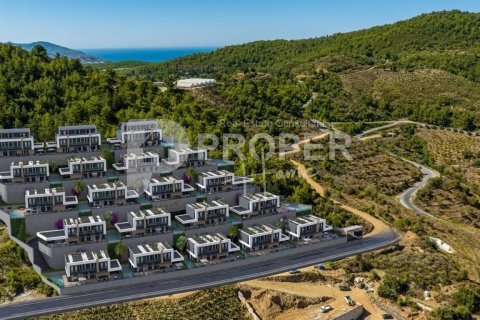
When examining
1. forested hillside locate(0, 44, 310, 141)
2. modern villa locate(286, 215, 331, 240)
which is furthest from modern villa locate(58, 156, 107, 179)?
modern villa locate(286, 215, 331, 240)

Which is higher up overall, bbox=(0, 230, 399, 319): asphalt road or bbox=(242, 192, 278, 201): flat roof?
bbox=(242, 192, 278, 201): flat roof

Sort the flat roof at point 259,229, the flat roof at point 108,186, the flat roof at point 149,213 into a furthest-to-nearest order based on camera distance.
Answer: the flat roof at point 108,186 → the flat roof at point 259,229 → the flat roof at point 149,213

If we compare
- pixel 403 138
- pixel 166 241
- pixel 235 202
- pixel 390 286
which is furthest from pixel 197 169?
pixel 403 138

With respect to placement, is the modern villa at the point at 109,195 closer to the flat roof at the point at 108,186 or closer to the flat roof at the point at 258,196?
the flat roof at the point at 108,186

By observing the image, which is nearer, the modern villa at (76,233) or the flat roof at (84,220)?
the modern villa at (76,233)

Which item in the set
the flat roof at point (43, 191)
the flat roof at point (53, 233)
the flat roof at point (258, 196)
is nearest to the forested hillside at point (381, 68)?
the flat roof at point (258, 196)

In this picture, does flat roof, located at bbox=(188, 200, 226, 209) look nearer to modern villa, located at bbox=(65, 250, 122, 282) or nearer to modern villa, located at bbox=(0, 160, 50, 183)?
modern villa, located at bbox=(65, 250, 122, 282)

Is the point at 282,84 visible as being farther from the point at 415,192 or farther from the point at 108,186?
the point at 108,186

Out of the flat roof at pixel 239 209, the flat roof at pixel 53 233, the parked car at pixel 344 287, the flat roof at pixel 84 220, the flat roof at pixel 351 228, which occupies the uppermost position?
the flat roof at pixel 84 220

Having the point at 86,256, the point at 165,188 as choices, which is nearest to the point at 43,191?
the point at 86,256
